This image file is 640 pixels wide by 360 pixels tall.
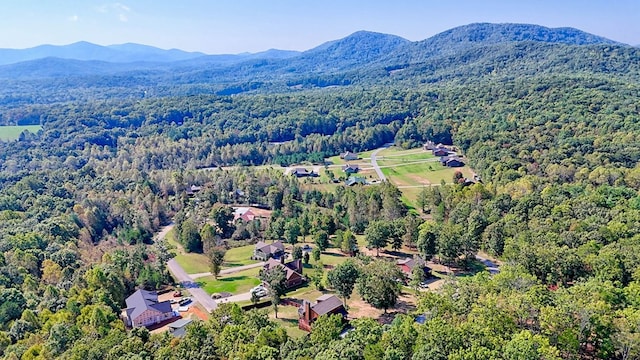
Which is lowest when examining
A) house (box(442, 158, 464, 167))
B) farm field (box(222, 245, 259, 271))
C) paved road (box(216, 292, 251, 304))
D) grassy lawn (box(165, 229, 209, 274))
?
grassy lawn (box(165, 229, 209, 274))

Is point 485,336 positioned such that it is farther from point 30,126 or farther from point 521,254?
point 30,126

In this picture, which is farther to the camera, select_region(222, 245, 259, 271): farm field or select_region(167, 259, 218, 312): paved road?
select_region(222, 245, 259, 271): farm field

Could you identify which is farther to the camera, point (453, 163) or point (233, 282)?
point (453, 163)

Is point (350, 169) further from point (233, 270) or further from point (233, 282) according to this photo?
point (233, 282)

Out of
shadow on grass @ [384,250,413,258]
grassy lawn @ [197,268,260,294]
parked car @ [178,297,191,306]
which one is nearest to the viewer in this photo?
parked car @ [178,297,191,306]

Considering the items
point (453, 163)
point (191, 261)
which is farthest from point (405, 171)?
point (191, 261)

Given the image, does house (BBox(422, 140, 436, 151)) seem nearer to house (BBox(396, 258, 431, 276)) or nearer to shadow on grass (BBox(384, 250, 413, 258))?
shadow on grass (BBox(384, 250, 413, 258))

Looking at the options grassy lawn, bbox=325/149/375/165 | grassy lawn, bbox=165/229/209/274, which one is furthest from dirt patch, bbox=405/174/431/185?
grassy lawn, bbox=165/229/209/274

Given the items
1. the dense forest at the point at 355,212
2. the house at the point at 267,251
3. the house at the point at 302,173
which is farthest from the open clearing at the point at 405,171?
the house at the point at 267,251
